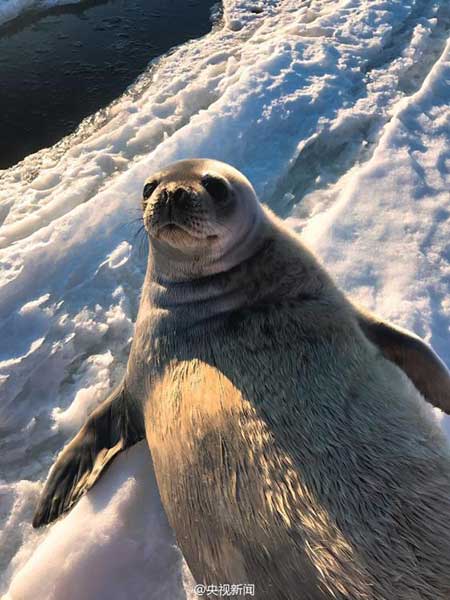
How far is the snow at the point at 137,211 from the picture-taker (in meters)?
2.37

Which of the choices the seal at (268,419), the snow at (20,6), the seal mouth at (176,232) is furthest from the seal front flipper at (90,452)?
the snow at (20,6)

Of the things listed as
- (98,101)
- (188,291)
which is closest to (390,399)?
(188,291)

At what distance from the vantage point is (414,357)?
8.52ft

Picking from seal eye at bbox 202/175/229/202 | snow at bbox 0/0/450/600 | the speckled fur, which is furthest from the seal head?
snow at bbox 0/0/450/600

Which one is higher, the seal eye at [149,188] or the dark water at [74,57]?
the seal eye at [149,188]

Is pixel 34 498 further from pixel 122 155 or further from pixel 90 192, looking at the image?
pixel 122 155

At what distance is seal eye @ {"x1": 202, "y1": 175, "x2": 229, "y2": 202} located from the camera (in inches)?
92.0

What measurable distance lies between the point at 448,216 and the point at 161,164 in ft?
7.17

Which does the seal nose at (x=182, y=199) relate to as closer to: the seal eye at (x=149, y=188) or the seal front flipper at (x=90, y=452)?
the seal eye at (x=149, y=188)

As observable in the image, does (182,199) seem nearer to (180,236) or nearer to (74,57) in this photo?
(180,236)

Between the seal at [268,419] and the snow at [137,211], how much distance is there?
0.87 feet

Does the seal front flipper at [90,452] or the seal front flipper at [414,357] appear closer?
the seal front flipper at [90,452]

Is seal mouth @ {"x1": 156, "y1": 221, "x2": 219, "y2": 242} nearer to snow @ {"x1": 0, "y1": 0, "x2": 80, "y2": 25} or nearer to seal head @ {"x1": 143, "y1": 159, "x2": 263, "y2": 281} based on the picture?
seal head @ {"x1": 143, "y1": 159, "x2": 263, "y2": 281}

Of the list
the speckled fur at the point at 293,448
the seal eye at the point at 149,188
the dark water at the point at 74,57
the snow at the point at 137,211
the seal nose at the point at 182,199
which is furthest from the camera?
the dark water at the point at 74,57
